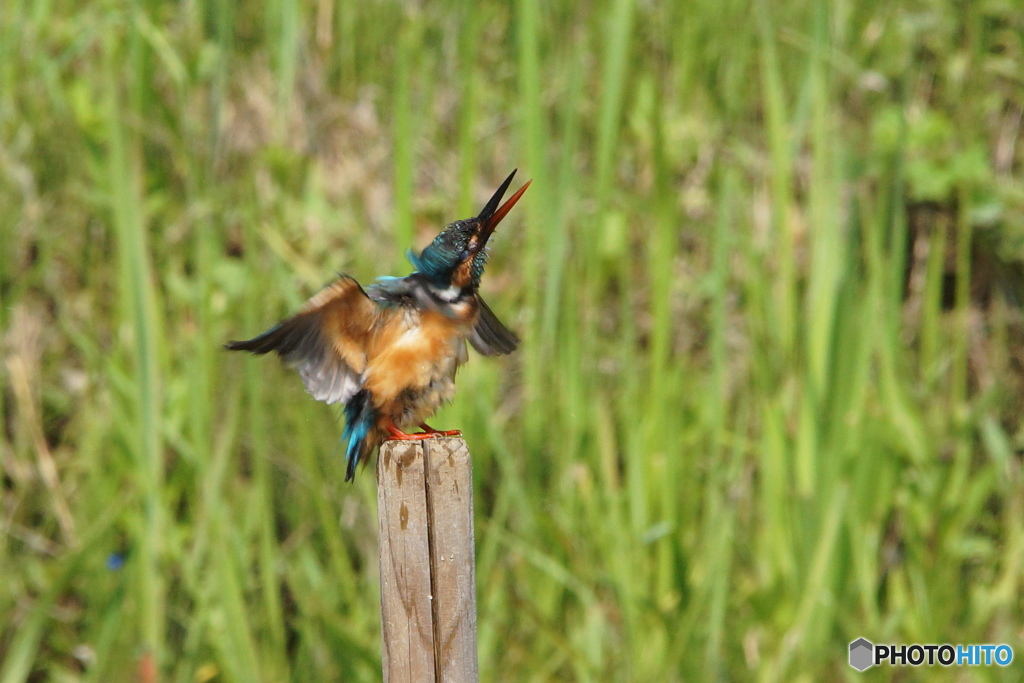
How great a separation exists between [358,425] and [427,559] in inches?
23.1

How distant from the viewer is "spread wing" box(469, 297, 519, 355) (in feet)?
7.62

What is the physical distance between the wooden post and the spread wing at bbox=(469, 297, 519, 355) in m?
0.60

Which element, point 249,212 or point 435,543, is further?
point 249,212

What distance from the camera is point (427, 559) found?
1724mm

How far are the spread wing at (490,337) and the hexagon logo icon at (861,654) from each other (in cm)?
135

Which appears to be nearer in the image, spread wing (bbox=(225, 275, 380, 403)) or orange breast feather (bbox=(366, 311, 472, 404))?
spread wing (bbox=(225, 275, 380, 403))

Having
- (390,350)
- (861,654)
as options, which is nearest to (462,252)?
(390,350)

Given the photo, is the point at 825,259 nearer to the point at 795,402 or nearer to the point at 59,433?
the point at 795,402

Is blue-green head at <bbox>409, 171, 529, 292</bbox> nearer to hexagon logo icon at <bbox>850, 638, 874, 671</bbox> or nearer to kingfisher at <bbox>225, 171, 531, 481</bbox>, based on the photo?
kingfisher at <bbox>225, 171, 531, 481</bbox>

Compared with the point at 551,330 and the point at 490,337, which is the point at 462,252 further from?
the point at 551,330

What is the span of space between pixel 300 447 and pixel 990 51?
9.78 ft

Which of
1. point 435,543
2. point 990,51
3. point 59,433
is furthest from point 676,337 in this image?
point 435,543

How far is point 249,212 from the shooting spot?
121 inches

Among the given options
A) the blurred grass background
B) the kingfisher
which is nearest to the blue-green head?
the kingfisher
